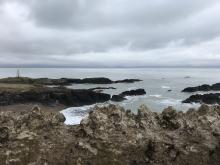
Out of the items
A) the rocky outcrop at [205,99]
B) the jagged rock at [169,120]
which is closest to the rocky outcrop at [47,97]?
the rocky outcrop at [205,99]

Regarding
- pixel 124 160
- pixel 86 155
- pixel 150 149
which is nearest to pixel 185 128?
pixel 150 149

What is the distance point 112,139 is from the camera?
59.6 feet

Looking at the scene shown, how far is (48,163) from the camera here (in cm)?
1677

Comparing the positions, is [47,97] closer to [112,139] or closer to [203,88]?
[203,88]

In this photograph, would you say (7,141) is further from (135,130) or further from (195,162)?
(195,162)

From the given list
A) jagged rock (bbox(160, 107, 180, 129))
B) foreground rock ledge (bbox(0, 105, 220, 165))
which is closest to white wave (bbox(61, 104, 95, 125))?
jagged rock (bbox(160, 107, 180, 129))

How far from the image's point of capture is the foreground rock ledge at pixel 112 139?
A: 1723 cm

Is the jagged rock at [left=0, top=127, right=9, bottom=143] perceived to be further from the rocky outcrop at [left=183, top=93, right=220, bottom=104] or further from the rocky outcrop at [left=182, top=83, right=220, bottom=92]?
the rocky outcrop at [left=182, top=83, right=220, bottom=92]

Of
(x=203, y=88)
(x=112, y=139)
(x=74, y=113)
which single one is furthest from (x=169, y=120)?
(x=203, y=88)

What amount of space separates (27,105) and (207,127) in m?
54.5

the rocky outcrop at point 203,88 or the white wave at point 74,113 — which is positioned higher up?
the rocky outcrop at point 203,88

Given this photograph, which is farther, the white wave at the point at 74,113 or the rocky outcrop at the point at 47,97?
the rocky outcrop at the point at 47,97

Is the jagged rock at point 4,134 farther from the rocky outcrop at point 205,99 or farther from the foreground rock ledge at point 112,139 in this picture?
the rocky outcrop at point 205,99

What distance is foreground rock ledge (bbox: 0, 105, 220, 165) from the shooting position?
17234mm
